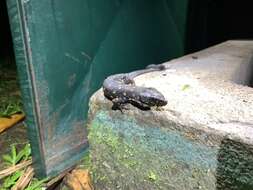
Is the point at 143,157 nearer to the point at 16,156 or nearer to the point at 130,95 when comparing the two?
the point at 130,95

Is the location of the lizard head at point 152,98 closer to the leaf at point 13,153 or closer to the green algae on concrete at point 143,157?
the green algae on concrete at point 143,157

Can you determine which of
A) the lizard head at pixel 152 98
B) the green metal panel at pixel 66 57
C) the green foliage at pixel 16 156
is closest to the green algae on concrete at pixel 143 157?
the lizard head at pixel 152 98

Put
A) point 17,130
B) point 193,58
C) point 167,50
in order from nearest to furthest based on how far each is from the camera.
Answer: point 193,58 → point 17,130 → point 167,50

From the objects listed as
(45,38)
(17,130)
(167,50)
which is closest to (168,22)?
Answer: (167,50)

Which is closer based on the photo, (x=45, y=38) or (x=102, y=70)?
(x=45, y=38)

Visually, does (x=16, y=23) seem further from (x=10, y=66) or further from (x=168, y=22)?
(x=10, y=66)

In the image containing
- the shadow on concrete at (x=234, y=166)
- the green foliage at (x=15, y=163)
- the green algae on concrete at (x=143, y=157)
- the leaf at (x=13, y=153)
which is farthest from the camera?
the leaf at (x=13, y=153)

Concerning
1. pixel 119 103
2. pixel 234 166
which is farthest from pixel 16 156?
pixel 234 166

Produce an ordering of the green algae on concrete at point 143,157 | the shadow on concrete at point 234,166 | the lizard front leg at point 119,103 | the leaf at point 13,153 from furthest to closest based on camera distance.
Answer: the leaf at point 13,153
the lizard front leg at point 119,103
the green algae on concrete at point 143,157
the shadow on concrete at point 234,166
